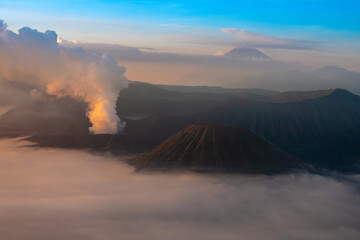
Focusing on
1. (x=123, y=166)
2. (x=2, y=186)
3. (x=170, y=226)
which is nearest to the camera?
(x=170, y=226)

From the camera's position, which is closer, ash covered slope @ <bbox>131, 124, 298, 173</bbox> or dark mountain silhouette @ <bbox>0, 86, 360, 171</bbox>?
ash covered slope @ <bbox>131, 124, 298, 173</bbox>

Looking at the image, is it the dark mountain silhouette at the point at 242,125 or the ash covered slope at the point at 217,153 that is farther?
the dark mountain silhouette at the point at 242,125

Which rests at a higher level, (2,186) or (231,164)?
(231,164)

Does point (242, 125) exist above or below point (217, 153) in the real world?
below

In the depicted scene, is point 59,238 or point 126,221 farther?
point 126,221

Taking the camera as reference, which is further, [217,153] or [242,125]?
[242,125]

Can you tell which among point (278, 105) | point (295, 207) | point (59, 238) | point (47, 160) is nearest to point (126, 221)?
point (59, 238)

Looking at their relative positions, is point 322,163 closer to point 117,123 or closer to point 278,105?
point 278,105

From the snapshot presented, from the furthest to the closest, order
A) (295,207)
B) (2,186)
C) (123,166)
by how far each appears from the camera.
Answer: (123,166)
(2,186)
(295,207)
